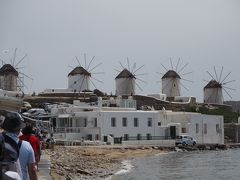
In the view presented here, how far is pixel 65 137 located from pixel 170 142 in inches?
457

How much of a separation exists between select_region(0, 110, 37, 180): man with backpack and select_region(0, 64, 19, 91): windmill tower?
75113 millimetres

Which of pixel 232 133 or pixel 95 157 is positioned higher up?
pixel 232 133

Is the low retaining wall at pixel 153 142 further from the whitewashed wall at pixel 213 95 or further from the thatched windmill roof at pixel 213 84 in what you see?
the thatched windmill roof at pixel 213 84

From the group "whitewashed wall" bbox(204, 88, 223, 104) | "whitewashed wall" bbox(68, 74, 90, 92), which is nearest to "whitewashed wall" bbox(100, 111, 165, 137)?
"whitewashed wall" bbox(68, 74, 90, 92)

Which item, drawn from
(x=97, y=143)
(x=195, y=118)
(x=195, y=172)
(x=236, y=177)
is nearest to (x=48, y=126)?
(x=97, y=143)

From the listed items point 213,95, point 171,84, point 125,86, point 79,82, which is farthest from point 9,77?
point 213,95

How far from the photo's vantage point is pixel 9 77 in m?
80.9

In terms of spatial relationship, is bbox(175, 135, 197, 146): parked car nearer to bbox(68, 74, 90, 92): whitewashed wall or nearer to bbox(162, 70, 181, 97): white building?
bbox(68, 74, 90, 92): whitewashed wall

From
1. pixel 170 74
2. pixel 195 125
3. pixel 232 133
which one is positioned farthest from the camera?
pixel 170 74

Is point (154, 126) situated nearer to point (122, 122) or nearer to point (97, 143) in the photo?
point (122, 122)

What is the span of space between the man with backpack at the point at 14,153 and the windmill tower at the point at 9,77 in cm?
7511

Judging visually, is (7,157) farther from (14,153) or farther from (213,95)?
(213,95)

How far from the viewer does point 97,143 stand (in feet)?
146

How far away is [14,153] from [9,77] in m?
77.4
